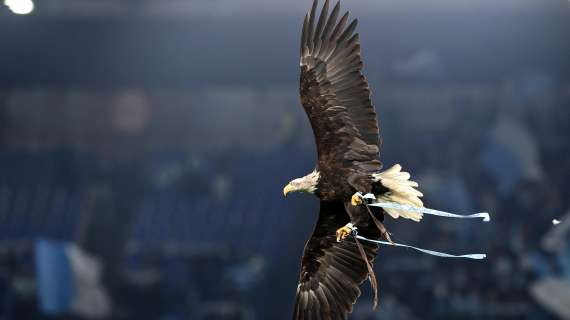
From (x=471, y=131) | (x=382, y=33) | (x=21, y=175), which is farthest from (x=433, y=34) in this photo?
(x=21, y=175)

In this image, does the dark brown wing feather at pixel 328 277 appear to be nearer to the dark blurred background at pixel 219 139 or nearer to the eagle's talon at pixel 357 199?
the eagle's talon at pixel 357 199

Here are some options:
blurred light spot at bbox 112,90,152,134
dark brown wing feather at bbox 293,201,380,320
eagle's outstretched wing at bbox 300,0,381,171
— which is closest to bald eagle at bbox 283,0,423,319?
eagle's outstretched wing at bbox 300,0,381,171

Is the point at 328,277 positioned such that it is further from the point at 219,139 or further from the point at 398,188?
the point at 219,139

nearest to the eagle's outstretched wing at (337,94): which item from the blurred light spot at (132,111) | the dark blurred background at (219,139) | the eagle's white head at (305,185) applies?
the eagle's white head at (305,185)

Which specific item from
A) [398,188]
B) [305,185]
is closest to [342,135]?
[305,185]

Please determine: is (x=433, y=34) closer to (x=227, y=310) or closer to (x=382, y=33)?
(x=382, y=33)
